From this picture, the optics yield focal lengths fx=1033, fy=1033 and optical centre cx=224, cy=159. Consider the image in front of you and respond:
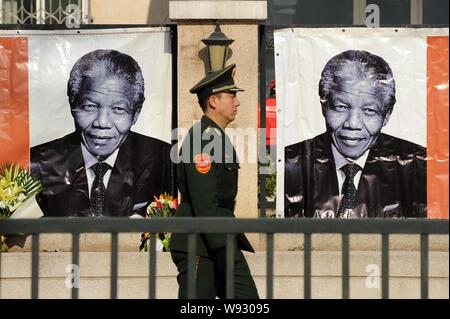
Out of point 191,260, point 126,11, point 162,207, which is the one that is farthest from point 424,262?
point 126,11

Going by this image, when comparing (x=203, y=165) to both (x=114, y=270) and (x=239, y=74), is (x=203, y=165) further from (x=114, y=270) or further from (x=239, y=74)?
(x=239, y=74)

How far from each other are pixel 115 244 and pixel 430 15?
9.26 m

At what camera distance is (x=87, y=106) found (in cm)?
1171

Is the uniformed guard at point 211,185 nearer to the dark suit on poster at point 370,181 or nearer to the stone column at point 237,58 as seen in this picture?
the stone column at point 237,58

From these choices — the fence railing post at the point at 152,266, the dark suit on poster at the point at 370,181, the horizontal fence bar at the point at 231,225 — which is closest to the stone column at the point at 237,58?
the dark suit on poster at the point at 370,181

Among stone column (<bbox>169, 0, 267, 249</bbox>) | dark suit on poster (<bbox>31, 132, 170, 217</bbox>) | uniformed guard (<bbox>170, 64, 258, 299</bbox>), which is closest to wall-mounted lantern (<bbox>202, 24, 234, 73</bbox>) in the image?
stone column (<bbox>169, 0, 267, 249</bbox>)

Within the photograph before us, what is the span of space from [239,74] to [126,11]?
7.40ft

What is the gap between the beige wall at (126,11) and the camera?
12906 millimetres

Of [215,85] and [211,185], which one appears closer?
[211,185]

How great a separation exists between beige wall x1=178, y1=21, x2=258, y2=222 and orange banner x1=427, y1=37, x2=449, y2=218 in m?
1.98

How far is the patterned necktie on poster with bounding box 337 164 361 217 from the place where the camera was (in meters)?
11.7

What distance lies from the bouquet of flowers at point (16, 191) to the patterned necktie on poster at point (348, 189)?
135 inches

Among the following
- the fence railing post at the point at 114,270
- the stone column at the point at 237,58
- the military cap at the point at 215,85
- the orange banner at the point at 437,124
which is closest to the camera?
the fence railing post at the point at 114,270
